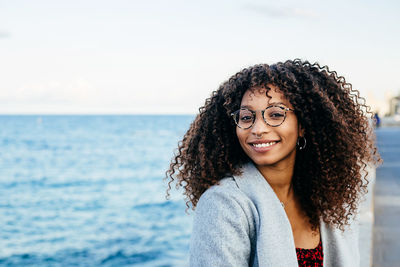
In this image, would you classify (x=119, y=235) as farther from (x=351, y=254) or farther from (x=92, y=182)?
(x=92, y=182)

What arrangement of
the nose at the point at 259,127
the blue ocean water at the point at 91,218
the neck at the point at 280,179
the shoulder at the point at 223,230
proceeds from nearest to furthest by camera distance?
the shoulder at the point at 223,230, the nose at the point at 259,127, the neck at the point at 280,179, the blue ocean water at the point at 91,218

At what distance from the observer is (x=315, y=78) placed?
2107 millimetres

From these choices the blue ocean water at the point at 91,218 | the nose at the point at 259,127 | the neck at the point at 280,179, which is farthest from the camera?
the blue ocean water at the point at 91,218

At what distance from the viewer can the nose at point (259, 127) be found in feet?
6.27

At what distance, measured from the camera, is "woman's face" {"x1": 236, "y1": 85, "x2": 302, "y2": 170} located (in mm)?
1926

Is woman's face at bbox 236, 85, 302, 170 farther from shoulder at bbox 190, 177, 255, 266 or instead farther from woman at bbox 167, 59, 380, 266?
shoulder at bbox 190, 177, 255, 266

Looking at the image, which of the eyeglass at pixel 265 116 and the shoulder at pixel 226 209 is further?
the eyeglass at pixel 265 116

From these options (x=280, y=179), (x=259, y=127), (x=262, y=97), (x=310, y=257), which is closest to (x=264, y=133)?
(x=259, y=127)

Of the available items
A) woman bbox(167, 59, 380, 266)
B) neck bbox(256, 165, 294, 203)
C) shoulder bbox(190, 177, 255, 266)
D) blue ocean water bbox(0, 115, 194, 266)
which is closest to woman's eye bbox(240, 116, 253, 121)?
woman bbox(167, 59, 380, 266)

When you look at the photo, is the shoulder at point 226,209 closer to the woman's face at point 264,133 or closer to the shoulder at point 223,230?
the shoulder at point 223,230

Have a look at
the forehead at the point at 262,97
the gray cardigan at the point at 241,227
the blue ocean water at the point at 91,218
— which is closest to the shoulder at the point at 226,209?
the gray cardigan at the point at 241,227

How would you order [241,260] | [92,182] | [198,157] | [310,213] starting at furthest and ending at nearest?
[92,182]
[310,213]
[198,157]
[241,260]

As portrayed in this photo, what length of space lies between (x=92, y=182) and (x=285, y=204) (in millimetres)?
25540

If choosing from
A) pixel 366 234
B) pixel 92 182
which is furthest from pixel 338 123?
pixel 92 182
